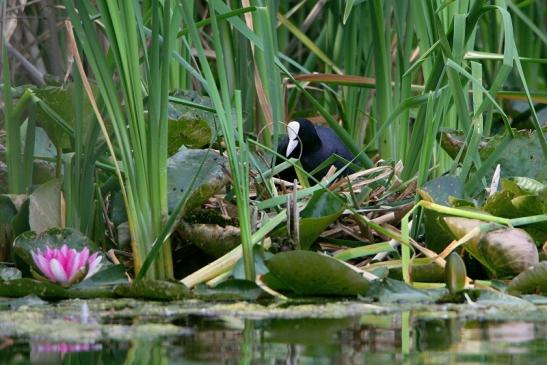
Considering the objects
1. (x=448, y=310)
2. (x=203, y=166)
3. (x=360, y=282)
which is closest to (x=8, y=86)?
(x=203, y=166)

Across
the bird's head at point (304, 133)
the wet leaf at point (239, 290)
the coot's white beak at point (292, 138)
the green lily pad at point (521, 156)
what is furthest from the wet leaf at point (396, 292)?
the bird's head at point (304, 133)

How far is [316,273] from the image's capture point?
2.53 m

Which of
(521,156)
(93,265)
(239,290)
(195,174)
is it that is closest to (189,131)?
(195,174)

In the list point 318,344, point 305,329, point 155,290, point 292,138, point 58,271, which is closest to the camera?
point 318,344

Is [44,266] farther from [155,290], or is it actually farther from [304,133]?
[304,133]

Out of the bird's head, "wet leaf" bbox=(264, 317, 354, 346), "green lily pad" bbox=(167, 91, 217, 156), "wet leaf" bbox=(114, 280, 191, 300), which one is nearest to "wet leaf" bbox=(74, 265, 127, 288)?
"wet leaf" bbox=(114, 280, 191, 300)

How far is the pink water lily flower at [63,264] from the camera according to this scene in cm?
260

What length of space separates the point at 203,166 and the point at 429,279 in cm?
66

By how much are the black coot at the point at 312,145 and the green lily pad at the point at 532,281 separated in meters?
1.86

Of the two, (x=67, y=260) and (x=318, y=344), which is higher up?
(x=67, y=260)

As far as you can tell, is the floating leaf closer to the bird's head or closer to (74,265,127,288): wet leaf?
(74,265,127,288): wet leaf

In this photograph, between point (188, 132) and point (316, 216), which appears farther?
point (188, 132)

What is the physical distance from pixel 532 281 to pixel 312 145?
2.15 meters

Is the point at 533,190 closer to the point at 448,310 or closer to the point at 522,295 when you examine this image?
the point at 522,295
